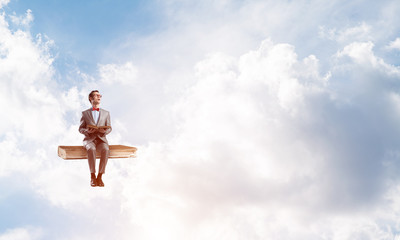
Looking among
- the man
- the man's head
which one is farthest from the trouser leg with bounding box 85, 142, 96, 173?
the man's head

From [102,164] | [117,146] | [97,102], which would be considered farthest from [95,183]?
[97,102]

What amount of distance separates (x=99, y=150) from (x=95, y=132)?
63 centimetres

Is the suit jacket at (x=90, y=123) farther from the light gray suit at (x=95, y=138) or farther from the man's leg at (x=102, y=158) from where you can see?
the man's leg at (x=102, y=158)

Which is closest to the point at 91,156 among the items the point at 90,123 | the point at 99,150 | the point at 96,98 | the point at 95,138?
the point at 99,150

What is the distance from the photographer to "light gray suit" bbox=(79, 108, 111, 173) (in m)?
12.9

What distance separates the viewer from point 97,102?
13.2 meters

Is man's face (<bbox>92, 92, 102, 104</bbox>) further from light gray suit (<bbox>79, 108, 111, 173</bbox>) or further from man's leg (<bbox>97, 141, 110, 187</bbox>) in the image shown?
man's leg (<bbox>97, 141, 110, 187</bbox>)

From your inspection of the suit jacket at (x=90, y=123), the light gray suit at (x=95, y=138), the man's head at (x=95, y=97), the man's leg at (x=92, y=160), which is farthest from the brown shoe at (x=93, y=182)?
the man's head at (x=95, y=97)

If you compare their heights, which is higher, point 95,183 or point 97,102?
point 97,102

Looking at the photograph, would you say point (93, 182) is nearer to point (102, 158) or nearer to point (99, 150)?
point (102, 158)

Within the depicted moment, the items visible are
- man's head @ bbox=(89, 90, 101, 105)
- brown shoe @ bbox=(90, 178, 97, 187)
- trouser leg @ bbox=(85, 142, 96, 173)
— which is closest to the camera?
brown shoe @ bbox=(90, 178, 97, 187)

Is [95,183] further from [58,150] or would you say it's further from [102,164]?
[58,150]

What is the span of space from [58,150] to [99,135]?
1.54m

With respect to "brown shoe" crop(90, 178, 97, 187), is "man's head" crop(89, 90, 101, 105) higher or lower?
higher
